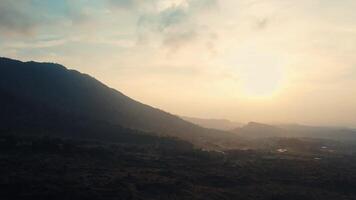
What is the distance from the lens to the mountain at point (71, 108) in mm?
87125

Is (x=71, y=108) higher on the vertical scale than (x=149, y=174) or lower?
higher

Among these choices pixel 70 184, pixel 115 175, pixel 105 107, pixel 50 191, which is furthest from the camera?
pixel 105 107

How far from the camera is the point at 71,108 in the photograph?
106 m

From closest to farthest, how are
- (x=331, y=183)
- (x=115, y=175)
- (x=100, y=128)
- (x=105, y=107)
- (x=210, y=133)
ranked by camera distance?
(x=115, y=175) → (x=331, y=183) → (x=100, y=128) → (x=105, y=107) → (x=210, y=133)

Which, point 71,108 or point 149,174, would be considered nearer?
point 149,174

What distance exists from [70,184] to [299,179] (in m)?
25.8

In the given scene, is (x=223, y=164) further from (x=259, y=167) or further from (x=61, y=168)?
(x=61, y=168)

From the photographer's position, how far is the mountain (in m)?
87.1

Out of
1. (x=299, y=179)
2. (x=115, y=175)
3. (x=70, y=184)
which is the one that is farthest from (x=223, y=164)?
(x=70, y=184)

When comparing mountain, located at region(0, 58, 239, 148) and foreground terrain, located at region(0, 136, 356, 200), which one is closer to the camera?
foreground terrain, located at region(0, 136, 356, 200)

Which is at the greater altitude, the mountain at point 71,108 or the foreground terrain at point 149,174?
the mountain at point 71,108

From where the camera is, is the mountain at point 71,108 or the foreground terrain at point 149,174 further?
the mountain at point 71,108

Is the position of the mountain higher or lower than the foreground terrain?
higher

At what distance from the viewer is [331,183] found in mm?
50781
